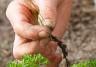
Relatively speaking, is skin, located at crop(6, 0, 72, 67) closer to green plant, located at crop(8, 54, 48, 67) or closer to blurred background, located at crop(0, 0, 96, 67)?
green plant, located at crop(8, 54, 48, 67)

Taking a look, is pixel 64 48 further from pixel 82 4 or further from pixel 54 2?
pixel 82 4

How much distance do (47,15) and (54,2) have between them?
13cm

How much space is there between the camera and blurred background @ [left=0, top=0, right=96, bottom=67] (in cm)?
271

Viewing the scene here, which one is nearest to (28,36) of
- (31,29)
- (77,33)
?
(31,29)

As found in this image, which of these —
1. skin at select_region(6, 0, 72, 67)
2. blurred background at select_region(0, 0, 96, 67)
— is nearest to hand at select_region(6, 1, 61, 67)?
skin at select_region(6, 0, 72, 67)

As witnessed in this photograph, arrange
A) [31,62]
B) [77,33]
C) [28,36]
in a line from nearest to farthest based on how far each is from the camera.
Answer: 1. [31,62]
2. [28,36]
3. [77,33]

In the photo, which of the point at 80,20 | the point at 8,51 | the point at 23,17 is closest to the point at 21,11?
the point at 23,17

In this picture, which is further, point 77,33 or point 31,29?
point 77,33

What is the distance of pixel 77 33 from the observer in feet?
10.1

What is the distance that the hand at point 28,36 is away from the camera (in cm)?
93

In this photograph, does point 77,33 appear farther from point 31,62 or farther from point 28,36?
point 31,62

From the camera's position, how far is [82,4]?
345 cm

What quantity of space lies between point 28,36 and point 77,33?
2.16 m

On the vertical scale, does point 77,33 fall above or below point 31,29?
below
